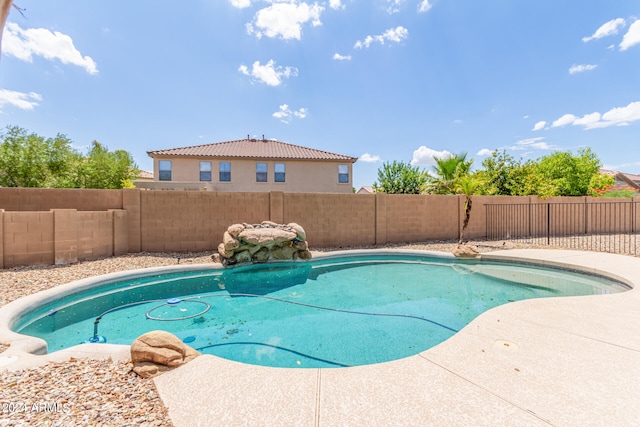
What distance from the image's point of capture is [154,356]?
2.57 m

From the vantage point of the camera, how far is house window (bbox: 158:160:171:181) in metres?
16.6

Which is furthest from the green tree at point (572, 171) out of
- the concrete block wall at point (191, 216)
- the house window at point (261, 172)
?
the concrete block wall at point (191, 216)

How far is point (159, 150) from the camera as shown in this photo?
17.0 metres

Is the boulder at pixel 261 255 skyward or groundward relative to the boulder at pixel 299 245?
groundward

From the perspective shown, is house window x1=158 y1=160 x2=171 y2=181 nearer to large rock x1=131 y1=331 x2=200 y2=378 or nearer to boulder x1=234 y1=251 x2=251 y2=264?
boulder x1=234 y1=251 x2=251 y2=264

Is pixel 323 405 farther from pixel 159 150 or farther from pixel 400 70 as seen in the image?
pixel 159 150

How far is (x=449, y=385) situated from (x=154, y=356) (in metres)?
2.75

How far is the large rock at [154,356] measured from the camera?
2.51 metres

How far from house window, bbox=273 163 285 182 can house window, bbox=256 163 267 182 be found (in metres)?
0.60

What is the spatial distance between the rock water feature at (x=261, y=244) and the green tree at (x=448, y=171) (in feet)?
21.9

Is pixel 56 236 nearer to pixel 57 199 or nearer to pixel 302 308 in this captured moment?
pixel 57 199

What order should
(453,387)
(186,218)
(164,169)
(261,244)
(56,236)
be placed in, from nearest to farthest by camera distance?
1. (453,387)
2. (56,236)
3. (261,244)
4. (186,218)
5. (164,169)

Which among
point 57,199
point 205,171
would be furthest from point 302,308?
point 205,171

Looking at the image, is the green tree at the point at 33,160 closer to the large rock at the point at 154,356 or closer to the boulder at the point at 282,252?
the boulder at the point at 282,252
